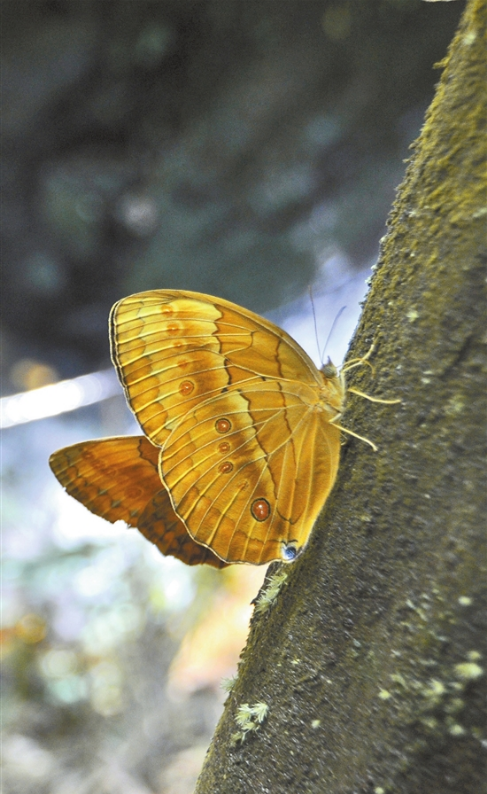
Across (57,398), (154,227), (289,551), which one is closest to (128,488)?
(289,551)

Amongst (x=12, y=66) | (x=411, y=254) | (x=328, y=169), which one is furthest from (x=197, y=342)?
(x=328, y=169)

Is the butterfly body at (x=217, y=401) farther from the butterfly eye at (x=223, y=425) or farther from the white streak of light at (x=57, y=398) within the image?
the white streak of light at (x=57, y=398)

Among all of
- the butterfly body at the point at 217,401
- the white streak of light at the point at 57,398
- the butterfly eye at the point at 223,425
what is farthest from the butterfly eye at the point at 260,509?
the white streak of light at the point at 57,398

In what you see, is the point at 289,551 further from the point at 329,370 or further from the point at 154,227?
the point at 154,227

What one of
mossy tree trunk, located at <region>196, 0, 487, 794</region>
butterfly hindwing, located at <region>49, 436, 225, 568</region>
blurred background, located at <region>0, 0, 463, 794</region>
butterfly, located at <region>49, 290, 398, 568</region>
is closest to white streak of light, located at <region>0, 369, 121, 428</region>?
blurred background, located at <region>0, 0, 463, 794</region>

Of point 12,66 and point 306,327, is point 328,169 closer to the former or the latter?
point 306,327

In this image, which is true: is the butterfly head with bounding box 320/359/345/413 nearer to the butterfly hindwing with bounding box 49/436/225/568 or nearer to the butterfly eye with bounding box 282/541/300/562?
the butterfly eye with bounding box 282/541/300/562
